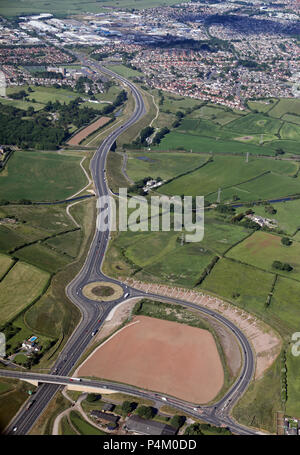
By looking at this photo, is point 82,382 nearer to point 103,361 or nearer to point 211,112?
point 103,361

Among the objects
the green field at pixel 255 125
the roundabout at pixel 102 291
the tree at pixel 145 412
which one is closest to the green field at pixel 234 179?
the green field at pixel 255 125

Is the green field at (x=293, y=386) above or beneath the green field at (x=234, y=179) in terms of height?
beneath

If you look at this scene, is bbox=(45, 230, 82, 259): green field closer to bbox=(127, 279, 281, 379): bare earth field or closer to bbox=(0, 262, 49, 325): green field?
bbox=(0, 262, 49, 325): green field

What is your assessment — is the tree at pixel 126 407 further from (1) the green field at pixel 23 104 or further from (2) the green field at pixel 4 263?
(1) the green field at pixel 23 104

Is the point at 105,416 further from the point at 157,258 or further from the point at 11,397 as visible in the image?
the point at 157,258

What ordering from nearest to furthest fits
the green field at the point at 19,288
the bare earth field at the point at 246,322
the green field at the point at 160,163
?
the bare earth field at the point at 246,322 < the green field at the point at 19,288 < the green field at the point at 160,163
